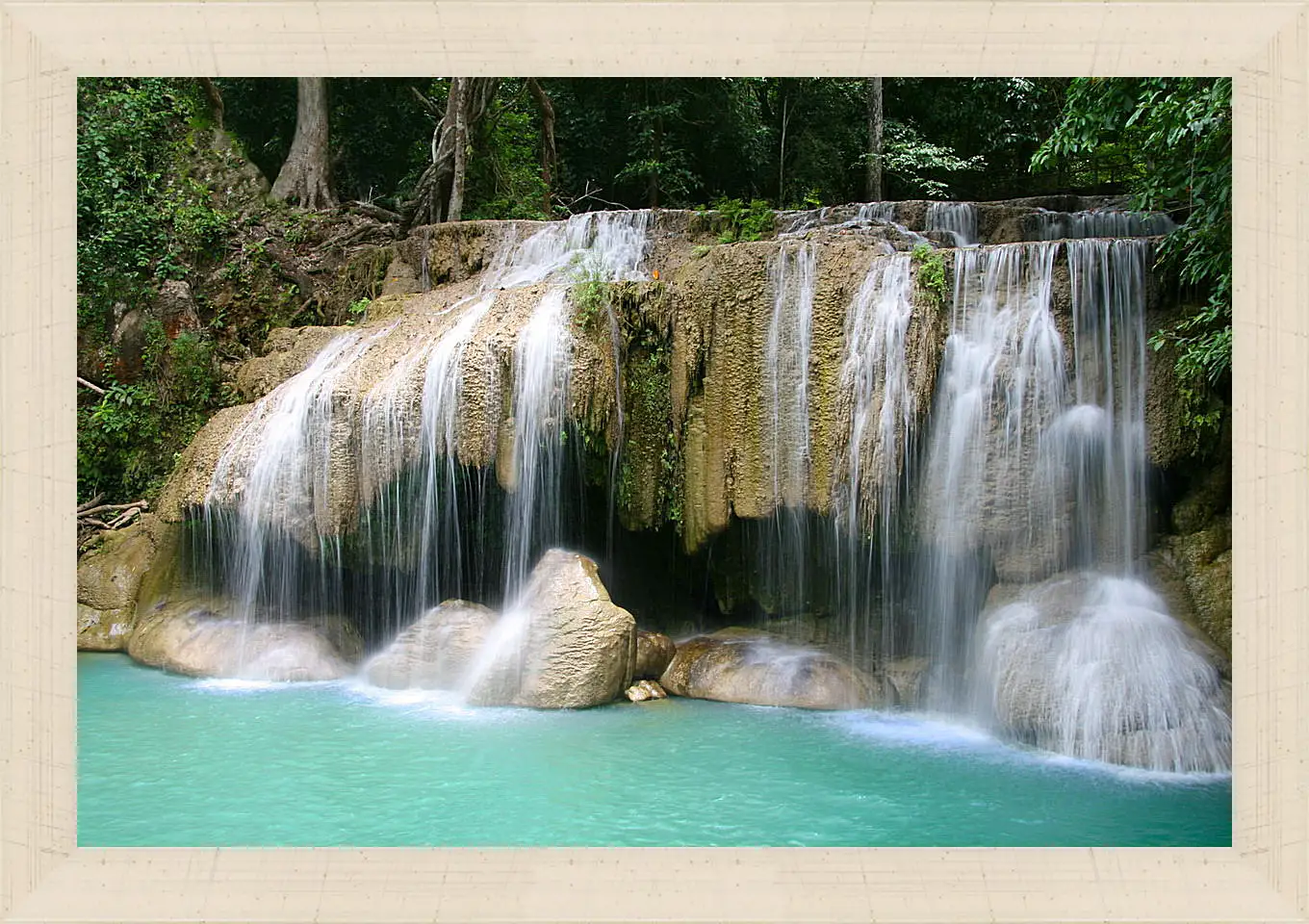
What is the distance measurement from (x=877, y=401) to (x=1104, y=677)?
234cm

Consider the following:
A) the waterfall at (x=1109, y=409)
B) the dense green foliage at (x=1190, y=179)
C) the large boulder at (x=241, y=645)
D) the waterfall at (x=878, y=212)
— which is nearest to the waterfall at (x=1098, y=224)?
the waterfall at (x=878, y=212)

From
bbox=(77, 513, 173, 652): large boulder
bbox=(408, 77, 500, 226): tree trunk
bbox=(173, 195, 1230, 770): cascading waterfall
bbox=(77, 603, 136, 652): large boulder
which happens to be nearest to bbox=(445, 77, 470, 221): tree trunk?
bbox=(408, 77, 500, 226): tree trunk

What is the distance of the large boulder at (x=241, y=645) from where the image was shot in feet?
27.0

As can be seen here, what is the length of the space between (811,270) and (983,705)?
3.30m

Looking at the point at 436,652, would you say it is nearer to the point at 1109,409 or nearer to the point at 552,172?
the point at 1109,409

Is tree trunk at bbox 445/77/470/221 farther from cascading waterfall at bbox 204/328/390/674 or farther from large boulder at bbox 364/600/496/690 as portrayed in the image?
large boulder at bbox 364/600/496/690

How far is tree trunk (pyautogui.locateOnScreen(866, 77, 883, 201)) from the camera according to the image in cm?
1448

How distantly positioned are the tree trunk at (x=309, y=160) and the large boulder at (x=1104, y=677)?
10729 mm

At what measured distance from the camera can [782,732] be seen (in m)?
6.76

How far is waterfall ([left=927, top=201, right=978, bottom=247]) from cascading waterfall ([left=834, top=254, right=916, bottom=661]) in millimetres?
3043

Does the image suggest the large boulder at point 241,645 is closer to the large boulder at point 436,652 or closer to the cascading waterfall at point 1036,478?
the large boulder at point 436,652

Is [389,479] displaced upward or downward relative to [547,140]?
downward

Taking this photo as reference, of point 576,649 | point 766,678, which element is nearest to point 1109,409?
point 766,678

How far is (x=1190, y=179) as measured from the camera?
6562 mm
